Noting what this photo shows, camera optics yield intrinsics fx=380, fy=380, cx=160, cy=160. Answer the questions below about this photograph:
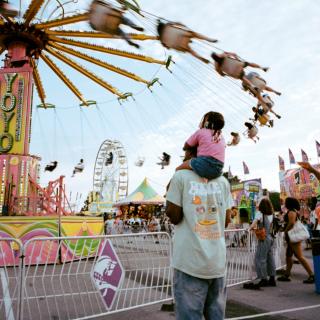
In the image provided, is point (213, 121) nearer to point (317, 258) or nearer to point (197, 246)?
point (197, 246)

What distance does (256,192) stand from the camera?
30766mm

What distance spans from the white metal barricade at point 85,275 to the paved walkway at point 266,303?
0.55 ft

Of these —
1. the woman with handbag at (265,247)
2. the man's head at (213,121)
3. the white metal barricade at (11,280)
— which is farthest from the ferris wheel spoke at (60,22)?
the man's head at (213,121)

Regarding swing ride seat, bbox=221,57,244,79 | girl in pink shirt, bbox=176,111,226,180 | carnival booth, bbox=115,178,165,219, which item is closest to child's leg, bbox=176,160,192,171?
girl in pink shirt, bbox=176,111,226,180

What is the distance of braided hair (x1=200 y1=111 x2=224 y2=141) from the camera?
3.01m

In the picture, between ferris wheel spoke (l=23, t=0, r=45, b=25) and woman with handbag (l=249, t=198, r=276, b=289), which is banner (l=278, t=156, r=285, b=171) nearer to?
ferris wheel spoke (l=23, t=0, r=45, b=25)

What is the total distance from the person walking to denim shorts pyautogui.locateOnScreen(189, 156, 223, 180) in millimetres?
48

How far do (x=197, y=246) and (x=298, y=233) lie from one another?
5.92 m

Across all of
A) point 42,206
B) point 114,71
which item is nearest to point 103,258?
point 42,206

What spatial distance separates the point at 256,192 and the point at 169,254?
26218 millimetres

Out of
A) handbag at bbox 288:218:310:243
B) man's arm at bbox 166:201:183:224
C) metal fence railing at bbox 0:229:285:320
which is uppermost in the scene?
man's arm at bbox 166:201:183:224

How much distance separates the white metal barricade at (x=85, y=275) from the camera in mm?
4625

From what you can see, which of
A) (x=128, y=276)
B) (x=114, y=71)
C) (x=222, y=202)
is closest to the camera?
(x=222, y=202)

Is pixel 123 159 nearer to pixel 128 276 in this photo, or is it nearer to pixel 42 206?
pixel 42 206
